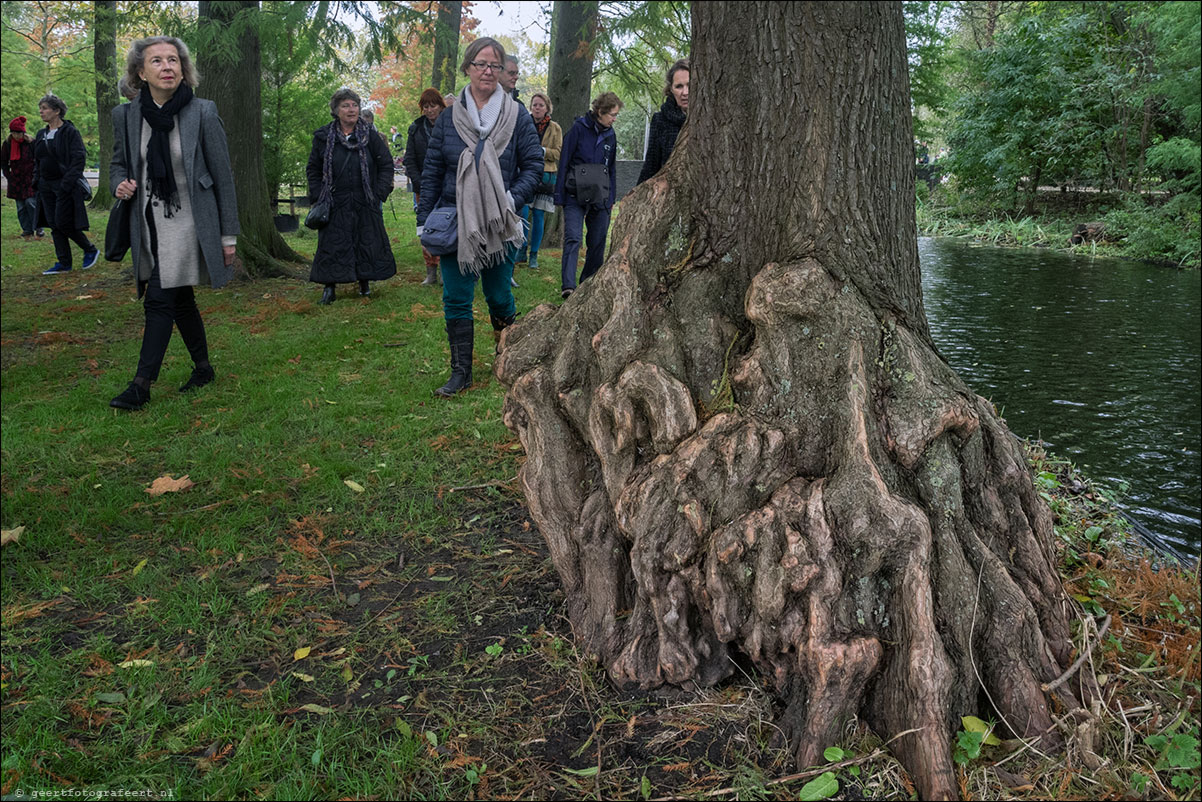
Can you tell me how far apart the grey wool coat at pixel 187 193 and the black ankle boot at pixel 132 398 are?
2.14 ft

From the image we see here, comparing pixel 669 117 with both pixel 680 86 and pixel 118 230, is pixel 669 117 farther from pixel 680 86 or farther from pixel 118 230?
pixel 118 230

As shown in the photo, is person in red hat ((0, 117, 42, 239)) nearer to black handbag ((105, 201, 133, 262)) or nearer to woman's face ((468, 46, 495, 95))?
black handbag ((105, 201, 133, 262))

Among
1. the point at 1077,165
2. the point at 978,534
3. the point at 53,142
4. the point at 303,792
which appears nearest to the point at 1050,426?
the point at 978,534

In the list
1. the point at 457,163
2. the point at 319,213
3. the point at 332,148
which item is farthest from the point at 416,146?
the point at 457,163

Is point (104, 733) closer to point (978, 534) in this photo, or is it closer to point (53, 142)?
point (978, 534)

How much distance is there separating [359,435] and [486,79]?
7.48 ft

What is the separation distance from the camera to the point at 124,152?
501 centimetres

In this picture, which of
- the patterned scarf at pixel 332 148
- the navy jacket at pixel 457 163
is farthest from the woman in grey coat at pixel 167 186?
the patterned scarf at pixel 332 148

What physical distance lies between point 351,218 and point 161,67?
11.0ft

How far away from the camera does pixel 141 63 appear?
15.8ft

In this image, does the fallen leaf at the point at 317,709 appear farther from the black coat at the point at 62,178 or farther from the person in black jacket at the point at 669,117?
the black coat at the point at 62,178

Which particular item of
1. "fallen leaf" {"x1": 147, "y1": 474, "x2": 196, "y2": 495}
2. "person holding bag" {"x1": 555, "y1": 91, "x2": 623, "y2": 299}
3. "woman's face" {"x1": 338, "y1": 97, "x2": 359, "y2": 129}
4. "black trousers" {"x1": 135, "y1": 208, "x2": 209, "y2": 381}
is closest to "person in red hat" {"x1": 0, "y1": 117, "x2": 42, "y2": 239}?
"woman's face" {"x1": 338, "y1": 97, "x2": 359, "y2": 129}

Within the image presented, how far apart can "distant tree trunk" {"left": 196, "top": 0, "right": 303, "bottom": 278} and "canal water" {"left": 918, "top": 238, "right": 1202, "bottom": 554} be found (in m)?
7.99

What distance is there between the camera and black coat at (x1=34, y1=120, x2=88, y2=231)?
9875 millimetres
